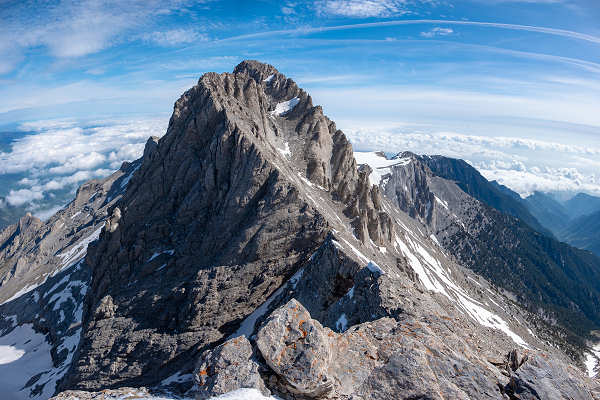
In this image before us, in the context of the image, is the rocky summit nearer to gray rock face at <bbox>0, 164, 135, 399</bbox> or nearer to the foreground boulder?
the foreground boulder

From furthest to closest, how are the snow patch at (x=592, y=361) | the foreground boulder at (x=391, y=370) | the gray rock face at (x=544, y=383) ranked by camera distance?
1. the snow patch at (x=592, y=361)
2. the gray rock face at (x=544, y=383)
3. the foreground boulder at (x=391, y=370)

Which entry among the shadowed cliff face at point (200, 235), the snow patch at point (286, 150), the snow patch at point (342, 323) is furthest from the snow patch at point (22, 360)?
the snow patch at point (286, 150)

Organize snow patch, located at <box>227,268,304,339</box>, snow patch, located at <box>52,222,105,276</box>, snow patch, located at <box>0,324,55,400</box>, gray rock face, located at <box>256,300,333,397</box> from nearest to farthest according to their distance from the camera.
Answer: gray rock face, located at <box>256,300,333,397</box> < snow patch, located at <box>227,268,304,339</box> < snow patch, located at <box>0,324,55,400</box> < snow patch, located at <box>52,222,105,276</box>

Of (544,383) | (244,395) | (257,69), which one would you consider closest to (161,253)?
(244,395)

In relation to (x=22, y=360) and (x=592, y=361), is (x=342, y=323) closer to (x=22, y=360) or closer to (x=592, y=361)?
(x=22, y=360)

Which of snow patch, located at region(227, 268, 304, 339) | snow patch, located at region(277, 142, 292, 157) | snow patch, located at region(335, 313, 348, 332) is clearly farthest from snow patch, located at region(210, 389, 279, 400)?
snow patch, located at region(277, 142, 292, 157)

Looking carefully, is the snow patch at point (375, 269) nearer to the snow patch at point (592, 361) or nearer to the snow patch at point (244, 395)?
the snow patch at point (244, 395)
